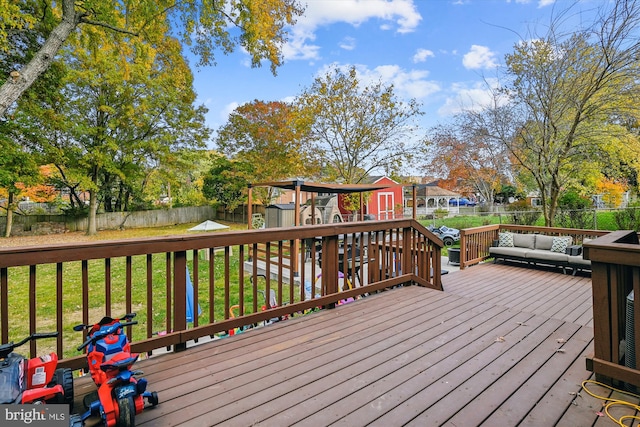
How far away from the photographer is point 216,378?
1.95 metres

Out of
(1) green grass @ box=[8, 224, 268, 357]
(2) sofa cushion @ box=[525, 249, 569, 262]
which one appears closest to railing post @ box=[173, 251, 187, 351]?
(1) green grass @ box=[8, 224, 268, 357]

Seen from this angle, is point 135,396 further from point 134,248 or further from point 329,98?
point 329,98

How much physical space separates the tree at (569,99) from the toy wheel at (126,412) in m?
9.26

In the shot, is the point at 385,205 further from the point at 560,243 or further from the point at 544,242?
the point at 560,243

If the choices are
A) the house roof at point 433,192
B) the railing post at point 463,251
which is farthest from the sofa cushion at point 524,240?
the house roof at point 433,192

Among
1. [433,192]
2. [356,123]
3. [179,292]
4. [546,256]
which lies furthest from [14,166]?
[433,192]

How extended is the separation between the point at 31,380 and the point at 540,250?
8026 mm

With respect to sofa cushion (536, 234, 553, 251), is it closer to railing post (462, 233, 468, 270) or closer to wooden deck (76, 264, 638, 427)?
railing post (462, 233, 468, 270)

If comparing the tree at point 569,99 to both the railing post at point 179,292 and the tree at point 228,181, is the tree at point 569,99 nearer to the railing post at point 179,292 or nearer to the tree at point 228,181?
the railing post at point 179,292

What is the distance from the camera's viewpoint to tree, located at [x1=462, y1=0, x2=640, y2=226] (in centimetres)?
643

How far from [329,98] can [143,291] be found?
9573 millimetres

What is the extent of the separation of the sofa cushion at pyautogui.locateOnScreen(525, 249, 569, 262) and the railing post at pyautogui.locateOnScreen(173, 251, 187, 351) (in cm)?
682

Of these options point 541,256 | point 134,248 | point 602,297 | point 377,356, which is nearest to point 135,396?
point 134,248

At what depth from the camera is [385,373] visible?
80.7 inches
